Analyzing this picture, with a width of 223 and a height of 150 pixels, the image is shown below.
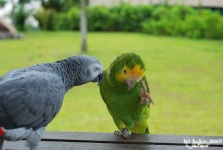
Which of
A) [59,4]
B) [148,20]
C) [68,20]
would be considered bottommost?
[68,20]

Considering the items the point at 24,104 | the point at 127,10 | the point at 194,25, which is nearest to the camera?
the point at 24,104

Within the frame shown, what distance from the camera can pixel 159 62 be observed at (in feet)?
16.3

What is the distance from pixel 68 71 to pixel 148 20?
8751 mm

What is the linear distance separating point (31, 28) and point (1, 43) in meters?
3.49

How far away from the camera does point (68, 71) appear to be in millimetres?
877

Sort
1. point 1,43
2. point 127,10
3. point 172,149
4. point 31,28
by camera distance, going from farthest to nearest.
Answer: point 31,28, point 127,10, point 1,43, point 172,149

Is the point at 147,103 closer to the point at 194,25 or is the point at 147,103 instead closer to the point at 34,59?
the point at 34,59

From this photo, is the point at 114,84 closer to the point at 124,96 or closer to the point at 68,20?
the point at 124,96

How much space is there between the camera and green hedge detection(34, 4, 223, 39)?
7.74 m

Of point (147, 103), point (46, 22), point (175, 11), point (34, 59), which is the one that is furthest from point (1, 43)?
point (147, 103)

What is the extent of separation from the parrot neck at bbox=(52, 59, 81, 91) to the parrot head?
0.14m

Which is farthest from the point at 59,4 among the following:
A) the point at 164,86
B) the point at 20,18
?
the point at 164,86

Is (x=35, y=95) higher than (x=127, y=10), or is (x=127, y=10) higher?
(x=35, y=95)

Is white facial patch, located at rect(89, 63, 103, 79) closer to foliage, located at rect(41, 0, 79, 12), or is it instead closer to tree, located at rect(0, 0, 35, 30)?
tree, located at rect(0, 0, 35, 30)
